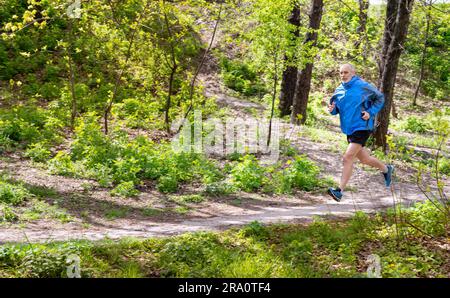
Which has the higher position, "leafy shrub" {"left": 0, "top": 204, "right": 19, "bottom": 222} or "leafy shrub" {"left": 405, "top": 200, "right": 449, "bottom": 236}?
"leafy shrub" {"left": 405, "top": 200, "right": 449, "bottom": 236}

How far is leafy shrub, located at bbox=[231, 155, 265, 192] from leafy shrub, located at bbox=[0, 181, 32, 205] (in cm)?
433

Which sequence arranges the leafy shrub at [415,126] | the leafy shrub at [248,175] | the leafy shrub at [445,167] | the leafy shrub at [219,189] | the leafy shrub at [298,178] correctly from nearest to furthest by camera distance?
the leafy shrub at [219,189]
the leafy shrub at [248,175]
the leafy shrub at [298,178]
the leafy shrub at [445,167]
the leafy shrub at [415,126]

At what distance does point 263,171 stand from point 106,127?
519cm

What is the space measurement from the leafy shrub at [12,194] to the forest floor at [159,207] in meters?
0.38

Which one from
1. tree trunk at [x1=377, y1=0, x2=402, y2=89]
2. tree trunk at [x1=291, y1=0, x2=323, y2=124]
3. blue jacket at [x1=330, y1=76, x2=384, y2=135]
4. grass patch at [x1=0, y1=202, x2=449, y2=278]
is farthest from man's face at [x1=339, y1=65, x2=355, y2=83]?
tree trunk at [x1=291, y1=0, x2=323, y2=124]

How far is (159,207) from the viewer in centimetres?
952

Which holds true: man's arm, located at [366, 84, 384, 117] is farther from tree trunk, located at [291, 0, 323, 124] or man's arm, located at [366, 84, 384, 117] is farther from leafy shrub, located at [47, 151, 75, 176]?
tree trunk, located at [291, 0, 323, 124]

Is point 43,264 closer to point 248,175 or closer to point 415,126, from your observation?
point 248,175

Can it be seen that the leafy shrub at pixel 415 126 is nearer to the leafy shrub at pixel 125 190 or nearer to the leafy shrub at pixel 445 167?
the leafy shrub at pixel 445 167

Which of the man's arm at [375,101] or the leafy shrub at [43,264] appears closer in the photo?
the leafy shrub at [43,264]

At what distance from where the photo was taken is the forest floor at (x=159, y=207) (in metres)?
7.59

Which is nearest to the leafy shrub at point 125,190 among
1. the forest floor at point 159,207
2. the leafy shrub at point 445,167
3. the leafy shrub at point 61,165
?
the forest floor at point 159,207

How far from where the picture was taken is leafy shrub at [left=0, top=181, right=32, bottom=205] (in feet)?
28.6
